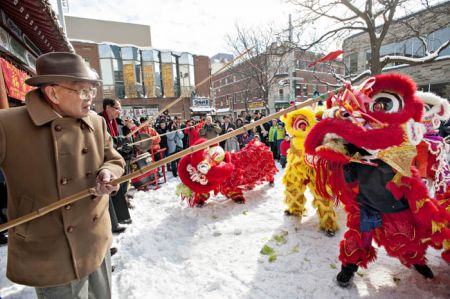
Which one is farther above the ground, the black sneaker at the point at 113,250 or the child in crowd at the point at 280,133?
the child in crowd at the point at 280,133

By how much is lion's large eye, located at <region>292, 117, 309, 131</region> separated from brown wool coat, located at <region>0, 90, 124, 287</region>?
292cm

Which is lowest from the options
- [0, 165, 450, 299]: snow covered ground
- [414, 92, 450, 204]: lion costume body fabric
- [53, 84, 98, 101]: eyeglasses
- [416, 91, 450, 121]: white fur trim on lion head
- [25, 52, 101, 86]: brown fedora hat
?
[0, 165, 450, 299]: snow covered ground

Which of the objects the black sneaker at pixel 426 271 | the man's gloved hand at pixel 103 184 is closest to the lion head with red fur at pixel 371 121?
the black sneaker at pixel 426 271

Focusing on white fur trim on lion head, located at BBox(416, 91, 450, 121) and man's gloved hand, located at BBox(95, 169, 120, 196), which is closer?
man's gloved hand, located at BBox(95, 169, 120, 196)

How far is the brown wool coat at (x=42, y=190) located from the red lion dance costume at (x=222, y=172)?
2569mm

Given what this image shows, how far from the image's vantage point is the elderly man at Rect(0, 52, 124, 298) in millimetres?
1363

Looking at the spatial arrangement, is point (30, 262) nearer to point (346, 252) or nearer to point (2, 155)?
point (2, 155)

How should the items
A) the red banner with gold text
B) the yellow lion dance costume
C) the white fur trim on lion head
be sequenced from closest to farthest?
the white fur trim on lion head
the yellow lion dance costume
the red banner with gold text

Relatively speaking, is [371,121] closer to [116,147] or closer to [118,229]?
[116,147]

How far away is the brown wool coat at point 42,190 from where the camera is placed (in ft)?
4.44

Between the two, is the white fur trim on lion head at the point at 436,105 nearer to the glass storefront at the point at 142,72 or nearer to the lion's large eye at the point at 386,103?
the lion's large eye at the point at 386,103

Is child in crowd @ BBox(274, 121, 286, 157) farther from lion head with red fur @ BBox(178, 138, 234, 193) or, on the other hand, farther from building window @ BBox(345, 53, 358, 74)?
building window @ BBox(345, 53, 358, 74)

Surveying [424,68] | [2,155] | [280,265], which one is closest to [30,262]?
[2,155]

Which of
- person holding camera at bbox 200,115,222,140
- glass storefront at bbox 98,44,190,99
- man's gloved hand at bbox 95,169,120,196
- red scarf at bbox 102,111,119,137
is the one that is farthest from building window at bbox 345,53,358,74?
man's gloved hand at bbox 95,169,120,196
